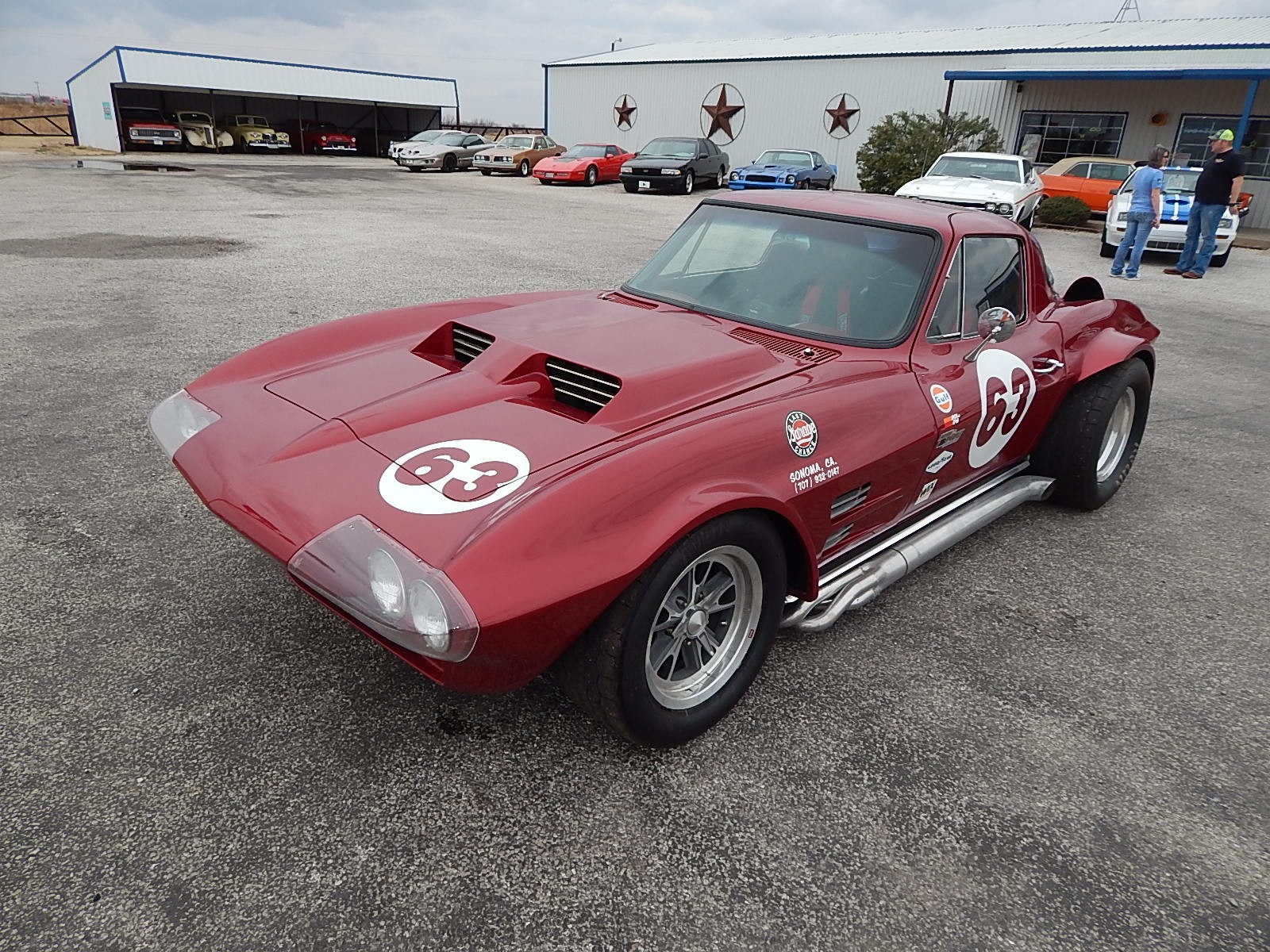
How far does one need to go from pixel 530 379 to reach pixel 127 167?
2558 cm

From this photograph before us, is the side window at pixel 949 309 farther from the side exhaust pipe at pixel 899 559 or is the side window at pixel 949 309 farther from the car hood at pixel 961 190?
the car hood at pixel 961 190

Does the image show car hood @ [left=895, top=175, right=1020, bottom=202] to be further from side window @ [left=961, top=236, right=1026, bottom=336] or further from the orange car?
side window @ [left=961, top=236, right=1026, bottom=336]

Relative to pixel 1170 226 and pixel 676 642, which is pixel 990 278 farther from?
pixel 1170 226

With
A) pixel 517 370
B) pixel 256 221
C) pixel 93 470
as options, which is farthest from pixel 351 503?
pixel 256 221

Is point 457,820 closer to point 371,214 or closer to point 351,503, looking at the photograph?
point 351,503

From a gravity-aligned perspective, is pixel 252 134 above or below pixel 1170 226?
above

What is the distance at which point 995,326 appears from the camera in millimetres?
3113

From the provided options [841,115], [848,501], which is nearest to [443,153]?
[841,115]

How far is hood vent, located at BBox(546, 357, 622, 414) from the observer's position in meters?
2.41

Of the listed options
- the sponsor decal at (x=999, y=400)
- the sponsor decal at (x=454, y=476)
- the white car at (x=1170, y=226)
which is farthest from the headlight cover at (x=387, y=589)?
the white car at (x=1170, y=226)

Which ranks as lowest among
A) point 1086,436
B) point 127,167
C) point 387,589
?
point 1086,436

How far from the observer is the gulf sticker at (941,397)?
2916mm

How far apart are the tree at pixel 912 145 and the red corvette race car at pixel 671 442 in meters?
18.6

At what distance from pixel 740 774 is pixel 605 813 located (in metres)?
0.40
